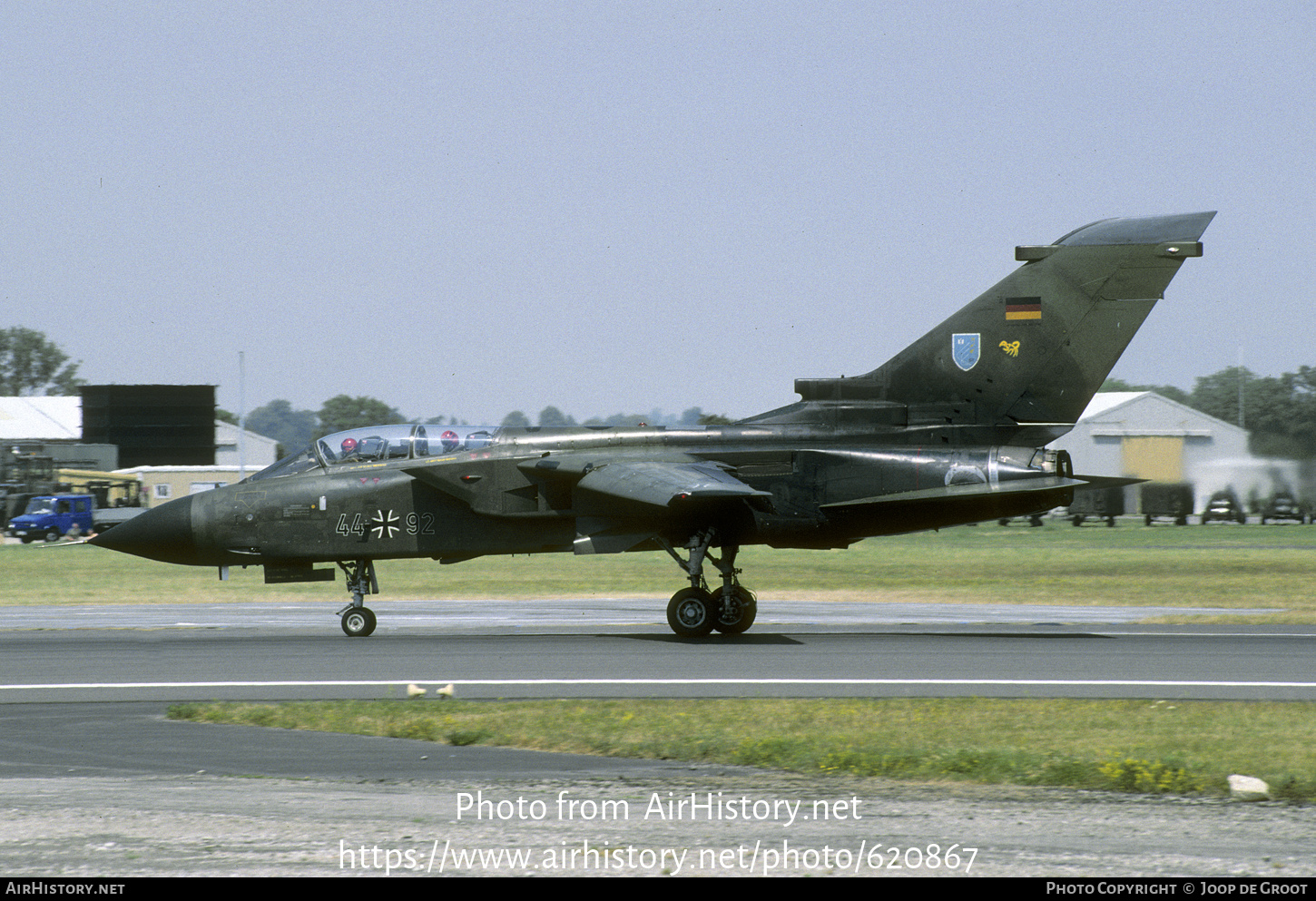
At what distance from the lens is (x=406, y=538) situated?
19.3 m

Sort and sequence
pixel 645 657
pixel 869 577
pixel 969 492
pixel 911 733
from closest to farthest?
pixel 911 733, pixel 645 657, pixel 969 492, pixel 869 577

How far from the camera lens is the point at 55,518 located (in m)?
58.9

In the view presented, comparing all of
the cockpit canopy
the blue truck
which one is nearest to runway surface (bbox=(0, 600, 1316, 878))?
the cockpit canopy

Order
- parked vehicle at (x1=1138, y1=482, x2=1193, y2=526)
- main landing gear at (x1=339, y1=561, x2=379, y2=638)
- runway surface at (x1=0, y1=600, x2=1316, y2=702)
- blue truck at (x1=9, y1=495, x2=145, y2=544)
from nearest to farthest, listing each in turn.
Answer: runway surface at (x1=0, y1=600, x2=1316, y2=702), main landing gear at (x1=339, y1=561, x2=379, y2=638), blue truck at (x1=9, y1=495, x2=145, y2=544), parked vehicle at (x1=1138, y1=482, x2=1193, y2=526)

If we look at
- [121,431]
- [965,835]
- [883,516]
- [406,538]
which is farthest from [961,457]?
[121,431]

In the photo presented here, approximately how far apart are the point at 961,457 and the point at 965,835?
1181cm

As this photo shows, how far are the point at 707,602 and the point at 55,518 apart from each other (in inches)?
1951

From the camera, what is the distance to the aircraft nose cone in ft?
63.6

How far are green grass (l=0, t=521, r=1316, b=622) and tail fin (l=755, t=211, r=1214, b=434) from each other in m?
5.72

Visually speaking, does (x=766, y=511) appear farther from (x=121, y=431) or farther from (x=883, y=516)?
(x=121, y=431)

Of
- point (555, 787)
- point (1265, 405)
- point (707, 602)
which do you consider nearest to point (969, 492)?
point (707, 602)

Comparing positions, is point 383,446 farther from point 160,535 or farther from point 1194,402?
point 1194,402

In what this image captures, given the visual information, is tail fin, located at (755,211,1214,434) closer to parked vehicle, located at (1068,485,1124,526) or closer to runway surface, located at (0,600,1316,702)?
runway surface, located at (0,600,1316,702)

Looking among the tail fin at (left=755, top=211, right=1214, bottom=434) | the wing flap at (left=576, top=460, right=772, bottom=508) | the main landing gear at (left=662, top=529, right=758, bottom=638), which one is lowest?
the main landing gear at (left=662, top=529, right=758, bottom=638)
